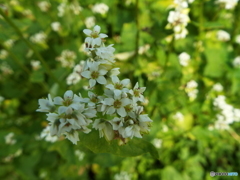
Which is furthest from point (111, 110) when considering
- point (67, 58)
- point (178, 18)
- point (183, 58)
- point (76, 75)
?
point (67, 58)

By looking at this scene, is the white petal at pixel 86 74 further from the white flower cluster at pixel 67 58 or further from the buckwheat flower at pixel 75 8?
the buckwheat flower at pixel 75 8

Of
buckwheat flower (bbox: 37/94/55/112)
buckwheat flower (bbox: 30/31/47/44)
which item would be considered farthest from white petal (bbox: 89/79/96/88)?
buckwheat flower (bbox: 30/31/47/44)

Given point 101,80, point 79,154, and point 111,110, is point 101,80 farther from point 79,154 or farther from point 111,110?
point 79,154

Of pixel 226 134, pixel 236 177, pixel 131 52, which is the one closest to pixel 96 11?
pixel 131 52

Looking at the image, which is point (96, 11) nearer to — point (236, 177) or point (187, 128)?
point (187, 128)

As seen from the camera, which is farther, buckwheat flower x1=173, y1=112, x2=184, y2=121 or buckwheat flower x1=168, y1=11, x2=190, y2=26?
buckwheat flower x1=173, y1=112, x2=184, y2=121

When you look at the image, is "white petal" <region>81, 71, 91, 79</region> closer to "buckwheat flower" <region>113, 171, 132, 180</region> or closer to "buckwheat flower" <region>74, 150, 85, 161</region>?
"buckwheat flower" <region>74, 150, 85, 161</region>
